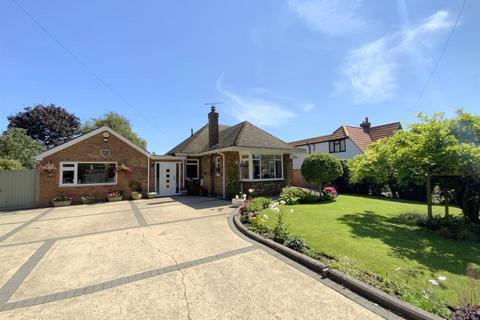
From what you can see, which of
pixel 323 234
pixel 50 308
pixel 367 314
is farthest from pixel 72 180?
pixel 367 314

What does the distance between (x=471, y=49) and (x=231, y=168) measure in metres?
11.5

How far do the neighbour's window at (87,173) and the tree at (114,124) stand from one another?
19980 mm

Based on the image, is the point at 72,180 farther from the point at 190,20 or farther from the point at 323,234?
the point at 323,234

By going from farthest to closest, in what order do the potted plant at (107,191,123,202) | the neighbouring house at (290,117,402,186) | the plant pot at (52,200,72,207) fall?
the neighbouring house at (290,117,402,186) < the potted plant at (107,191,123,202) < the plant pot at (52,200,72,207)

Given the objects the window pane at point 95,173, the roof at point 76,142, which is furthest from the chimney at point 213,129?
the window pane at point 95,173

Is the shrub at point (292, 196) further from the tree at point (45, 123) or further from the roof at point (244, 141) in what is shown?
the tree at point (45, 123)

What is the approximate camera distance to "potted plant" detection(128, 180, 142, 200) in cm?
1459

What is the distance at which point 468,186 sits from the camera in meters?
7.47

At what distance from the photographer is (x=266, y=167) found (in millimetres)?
14602

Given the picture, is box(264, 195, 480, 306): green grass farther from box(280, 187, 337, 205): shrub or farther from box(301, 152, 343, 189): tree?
box(301, 152, 343, 189): tree

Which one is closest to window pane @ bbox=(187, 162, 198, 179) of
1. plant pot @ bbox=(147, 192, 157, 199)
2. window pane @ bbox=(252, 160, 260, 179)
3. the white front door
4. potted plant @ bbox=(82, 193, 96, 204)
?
the white front door

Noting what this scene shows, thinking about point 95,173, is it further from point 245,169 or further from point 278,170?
point 278,170

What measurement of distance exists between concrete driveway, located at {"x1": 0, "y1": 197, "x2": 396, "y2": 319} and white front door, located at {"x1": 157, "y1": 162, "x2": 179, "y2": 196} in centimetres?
Answer: 903

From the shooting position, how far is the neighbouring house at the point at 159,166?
13.1 metres
